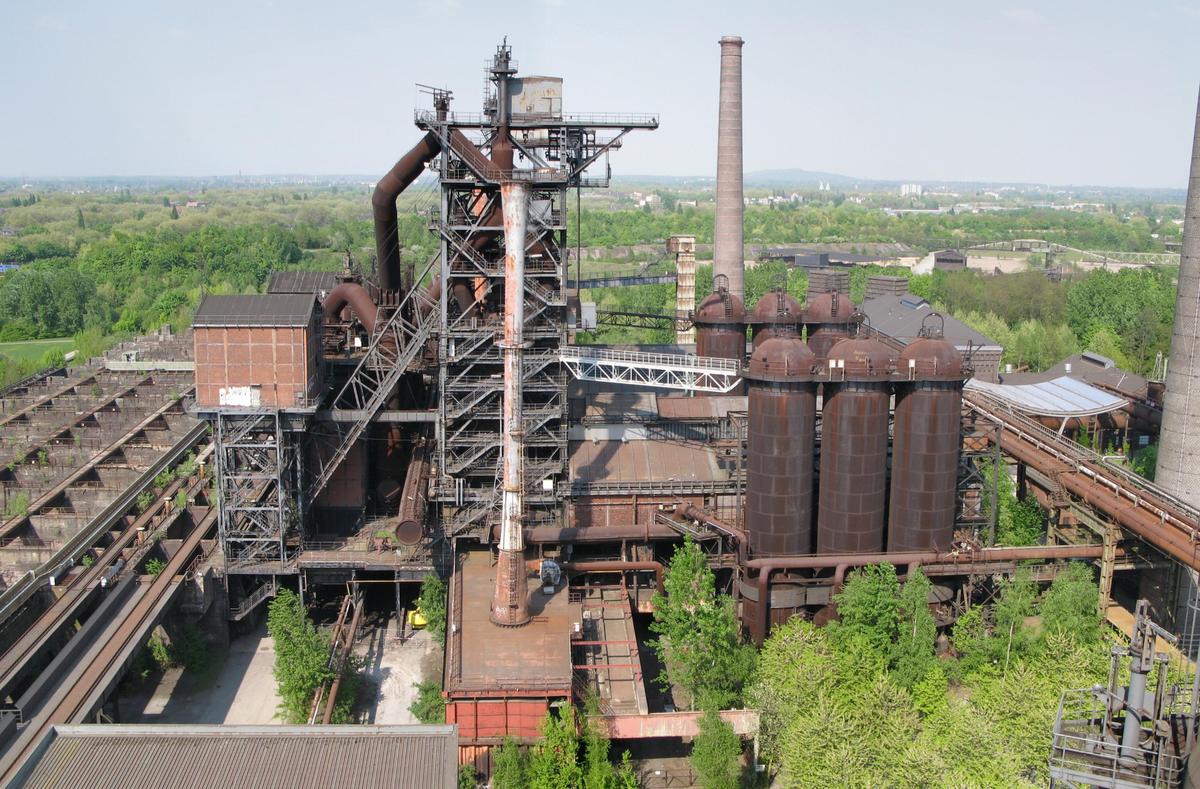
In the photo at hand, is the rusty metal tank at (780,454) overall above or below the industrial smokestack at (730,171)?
below

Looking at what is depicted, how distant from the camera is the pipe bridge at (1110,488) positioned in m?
27.8

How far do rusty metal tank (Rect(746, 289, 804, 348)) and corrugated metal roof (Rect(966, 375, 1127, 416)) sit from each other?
10.2 meters

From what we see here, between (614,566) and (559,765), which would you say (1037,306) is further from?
(559,765)

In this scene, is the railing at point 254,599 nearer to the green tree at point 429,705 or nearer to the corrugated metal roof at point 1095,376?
the green tree at point 429,705

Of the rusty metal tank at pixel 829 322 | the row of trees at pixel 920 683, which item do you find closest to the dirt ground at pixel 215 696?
the row of trees at pixel 920 683

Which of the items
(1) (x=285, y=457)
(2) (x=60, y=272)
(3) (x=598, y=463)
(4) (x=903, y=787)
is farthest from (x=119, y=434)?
(2) (x=60, y=272)

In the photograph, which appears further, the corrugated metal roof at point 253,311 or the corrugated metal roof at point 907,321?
the corrugated metal roof at point 907,321

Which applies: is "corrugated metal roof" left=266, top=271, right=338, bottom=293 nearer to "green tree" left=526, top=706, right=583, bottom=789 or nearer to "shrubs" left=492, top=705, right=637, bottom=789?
"shrubs" left=492, top=705, right=637, bottom=789

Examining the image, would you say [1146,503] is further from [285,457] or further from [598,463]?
[285,457]

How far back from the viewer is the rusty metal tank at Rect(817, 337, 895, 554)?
30062mm

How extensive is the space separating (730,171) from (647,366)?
60.6 ft

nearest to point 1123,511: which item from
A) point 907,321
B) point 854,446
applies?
point 854,446

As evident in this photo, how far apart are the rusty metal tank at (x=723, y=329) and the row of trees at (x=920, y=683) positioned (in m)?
11.9

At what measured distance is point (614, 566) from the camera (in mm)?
31781
